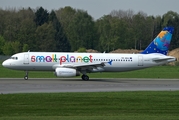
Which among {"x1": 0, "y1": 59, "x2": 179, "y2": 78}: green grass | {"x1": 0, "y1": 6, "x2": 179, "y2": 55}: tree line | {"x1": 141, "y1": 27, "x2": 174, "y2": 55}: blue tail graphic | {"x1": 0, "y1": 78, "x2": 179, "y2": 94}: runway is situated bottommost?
{"x1": 0, "y1": 78, "x2": 179, "y2": 94}: runway

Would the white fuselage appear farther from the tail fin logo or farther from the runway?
Answer: the runway

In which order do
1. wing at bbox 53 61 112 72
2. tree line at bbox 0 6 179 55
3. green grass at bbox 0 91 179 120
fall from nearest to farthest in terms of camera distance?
1. green grass at bbox 0 91 179 120
2. wing at bbox 53 61 112 72
3. tree line at bbox 0 6 179 55

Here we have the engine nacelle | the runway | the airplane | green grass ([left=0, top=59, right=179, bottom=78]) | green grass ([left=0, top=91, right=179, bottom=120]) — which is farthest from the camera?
green grass ([left=0, top=59, right=179, bottom=78])

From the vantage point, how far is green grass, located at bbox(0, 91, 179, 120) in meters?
21.8

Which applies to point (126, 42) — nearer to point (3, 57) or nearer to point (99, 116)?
point (3, 57)

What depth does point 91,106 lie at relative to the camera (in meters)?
25.5

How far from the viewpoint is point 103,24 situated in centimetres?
14750

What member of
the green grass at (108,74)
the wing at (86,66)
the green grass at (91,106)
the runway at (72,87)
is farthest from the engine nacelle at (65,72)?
the green grass at (91,106)

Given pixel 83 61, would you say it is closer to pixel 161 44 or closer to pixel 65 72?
→ pixel 65 72

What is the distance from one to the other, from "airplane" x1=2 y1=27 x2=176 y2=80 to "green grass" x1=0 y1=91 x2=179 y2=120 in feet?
51.7

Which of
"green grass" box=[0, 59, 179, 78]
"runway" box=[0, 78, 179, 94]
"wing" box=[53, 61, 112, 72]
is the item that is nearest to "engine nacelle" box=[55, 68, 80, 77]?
"wing" box=[53, 61, 112, 72]

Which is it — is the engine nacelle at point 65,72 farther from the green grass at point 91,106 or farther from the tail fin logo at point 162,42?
the green grass at point 91,106

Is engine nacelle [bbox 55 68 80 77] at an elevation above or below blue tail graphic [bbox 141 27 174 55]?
below

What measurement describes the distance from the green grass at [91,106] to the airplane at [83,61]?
15.8 m
